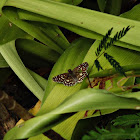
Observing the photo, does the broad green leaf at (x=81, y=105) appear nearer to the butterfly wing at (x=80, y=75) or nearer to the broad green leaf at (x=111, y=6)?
the butterfly wing at (x=80, y=75)

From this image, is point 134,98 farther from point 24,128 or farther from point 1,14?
point 1,14

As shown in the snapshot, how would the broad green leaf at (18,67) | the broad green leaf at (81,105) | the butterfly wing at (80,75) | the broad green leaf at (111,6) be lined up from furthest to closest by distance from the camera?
the broad green leaf at (111,6), the broad green leaf at (18,67), the butterfly wing at (80,75), the broad green leaf at (81,105)

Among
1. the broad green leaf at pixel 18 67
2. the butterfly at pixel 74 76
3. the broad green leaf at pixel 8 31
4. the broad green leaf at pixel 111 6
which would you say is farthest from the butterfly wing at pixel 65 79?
the broad green leaf at pixel 111 6

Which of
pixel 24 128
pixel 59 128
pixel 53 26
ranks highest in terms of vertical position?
pixel 53 26

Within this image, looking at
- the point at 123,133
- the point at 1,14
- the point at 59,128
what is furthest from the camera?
the point at 1,14

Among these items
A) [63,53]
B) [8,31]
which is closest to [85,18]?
[63,53]

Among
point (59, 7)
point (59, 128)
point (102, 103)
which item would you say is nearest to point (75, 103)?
point (102, 103)
